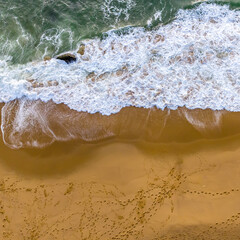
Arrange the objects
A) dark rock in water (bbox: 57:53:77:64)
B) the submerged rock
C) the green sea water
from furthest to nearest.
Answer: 1. the green sea water
2. the submerged rock
3. dark rock in water (bbox: 57:53:77:64)

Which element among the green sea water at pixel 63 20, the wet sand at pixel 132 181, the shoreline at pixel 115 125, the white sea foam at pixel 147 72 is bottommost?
the wet sand at pixel 132 181

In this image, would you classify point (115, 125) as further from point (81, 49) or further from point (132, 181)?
point (81, 49)

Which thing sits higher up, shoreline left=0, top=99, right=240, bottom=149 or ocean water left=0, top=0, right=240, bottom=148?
ocean water left=0, top=0, right=240, bottom=148

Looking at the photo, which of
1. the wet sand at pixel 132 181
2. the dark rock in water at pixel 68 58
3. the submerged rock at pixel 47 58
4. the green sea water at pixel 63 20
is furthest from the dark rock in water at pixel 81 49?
the wet sand at pixel 132 181

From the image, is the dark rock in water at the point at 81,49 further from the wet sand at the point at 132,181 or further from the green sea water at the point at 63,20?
the wet sand at the point at 132,181

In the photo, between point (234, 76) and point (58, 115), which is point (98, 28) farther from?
point (234, 76)

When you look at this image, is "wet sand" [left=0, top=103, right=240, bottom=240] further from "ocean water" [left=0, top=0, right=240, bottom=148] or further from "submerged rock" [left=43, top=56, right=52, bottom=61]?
"submerged rock" [left=43, top=56, right=52, bottom=61]

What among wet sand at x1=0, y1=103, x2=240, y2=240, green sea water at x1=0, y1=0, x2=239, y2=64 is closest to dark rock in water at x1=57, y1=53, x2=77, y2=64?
green sea water at x1=0, y1=0, x2=239, y2=64
